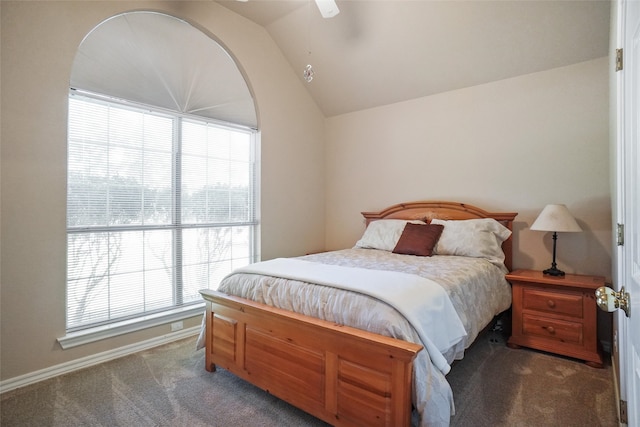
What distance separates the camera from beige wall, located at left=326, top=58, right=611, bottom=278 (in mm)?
2863

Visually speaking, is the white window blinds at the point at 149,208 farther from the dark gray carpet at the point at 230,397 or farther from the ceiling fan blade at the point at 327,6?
the ceiling fan blade at the point at 327,6

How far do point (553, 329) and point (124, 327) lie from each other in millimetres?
3423

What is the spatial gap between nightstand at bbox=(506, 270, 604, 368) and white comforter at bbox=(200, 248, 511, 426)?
161mm

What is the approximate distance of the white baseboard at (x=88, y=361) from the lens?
217cm

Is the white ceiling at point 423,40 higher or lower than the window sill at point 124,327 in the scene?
higher

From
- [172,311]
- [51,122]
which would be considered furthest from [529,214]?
A: [51,122]

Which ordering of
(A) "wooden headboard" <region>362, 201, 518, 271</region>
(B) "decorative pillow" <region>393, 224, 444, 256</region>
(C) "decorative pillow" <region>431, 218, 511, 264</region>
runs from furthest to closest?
1. (A) "wooden headboard" <region>362, 201, 518, 271</region>
2. (B) "decorative pillow" <region>393, 224, 444, 256</region>
3. (C) "decorative pillow" <region>431, 218, 511, 264</region>

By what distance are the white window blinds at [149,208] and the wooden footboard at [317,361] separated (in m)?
1.03

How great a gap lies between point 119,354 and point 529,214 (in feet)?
12.5

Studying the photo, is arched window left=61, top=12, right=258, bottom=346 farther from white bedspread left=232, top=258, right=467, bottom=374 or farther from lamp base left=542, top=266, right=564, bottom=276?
lamp base left=542, top=266, right=564, bottom=276

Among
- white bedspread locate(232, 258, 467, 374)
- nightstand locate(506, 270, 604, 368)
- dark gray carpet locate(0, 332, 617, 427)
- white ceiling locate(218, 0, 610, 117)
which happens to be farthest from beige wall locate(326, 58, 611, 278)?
white bedspread locate(232, 258, 467, 374)

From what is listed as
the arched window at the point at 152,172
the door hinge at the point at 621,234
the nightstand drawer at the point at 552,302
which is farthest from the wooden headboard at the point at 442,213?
the door hinge at the point at 621,234

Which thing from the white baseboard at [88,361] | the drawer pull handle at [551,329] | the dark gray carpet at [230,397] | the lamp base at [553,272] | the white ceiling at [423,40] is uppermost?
the white ceiling at [423,40]

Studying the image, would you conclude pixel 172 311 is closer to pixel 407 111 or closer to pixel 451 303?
pixel 451 303
